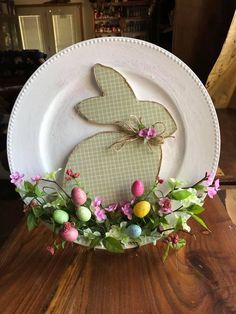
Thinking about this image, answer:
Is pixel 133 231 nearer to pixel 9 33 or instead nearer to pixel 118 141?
pixel 118 141

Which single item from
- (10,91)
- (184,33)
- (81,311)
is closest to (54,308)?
(81,311)

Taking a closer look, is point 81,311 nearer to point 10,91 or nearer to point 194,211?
point 194,211

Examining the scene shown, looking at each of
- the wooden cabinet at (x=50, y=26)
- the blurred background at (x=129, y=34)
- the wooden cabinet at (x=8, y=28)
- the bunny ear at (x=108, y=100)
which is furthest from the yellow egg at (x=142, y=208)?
the wooden cabinet at (x=50, y=26)

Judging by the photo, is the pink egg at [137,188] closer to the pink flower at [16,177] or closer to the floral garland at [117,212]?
the floral garland at [117,212]

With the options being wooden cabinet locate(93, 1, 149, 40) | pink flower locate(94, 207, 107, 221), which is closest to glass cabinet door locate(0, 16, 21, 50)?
wooden cabinet locate(93, 1, 149, 40)

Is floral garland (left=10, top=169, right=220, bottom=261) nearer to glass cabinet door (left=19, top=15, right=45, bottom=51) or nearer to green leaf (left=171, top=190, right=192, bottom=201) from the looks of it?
green leaf (left=171, top=190, right=192, bottom=201)

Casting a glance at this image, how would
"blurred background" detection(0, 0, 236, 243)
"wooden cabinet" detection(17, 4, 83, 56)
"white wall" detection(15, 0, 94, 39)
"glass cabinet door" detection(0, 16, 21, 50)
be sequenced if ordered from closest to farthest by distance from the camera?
"blurred background" detection(0, 0, 236, 243) < "glass cabinet door" detection(0, 16, 21, 50) < "white wall" detection(15, 0, 94, 39) < "wooden cabinet" detection(17, 4, 83, 56)
